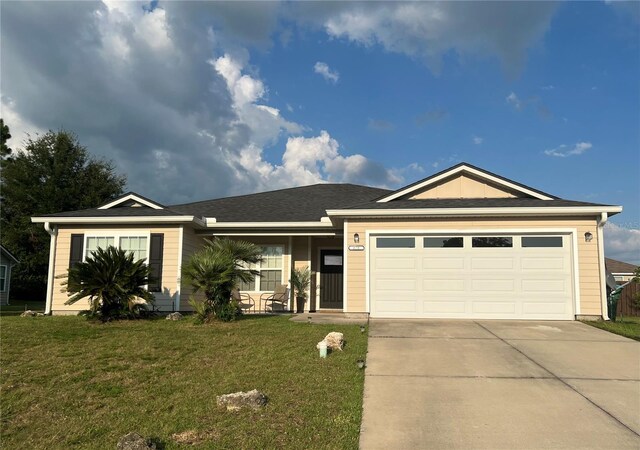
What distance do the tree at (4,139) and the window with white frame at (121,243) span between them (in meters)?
24.2

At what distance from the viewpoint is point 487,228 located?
437 inches

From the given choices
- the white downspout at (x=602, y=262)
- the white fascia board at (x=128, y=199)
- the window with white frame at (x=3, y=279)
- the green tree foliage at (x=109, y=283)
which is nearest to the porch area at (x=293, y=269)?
the white fascia board at (x=128, y=199)

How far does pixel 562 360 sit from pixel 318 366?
143 inches

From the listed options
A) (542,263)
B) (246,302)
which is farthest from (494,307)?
(246,302)

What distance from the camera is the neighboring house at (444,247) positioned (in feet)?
35.3

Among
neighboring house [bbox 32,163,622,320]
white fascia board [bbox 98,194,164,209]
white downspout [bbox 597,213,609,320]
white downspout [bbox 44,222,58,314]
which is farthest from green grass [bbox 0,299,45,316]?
white downspout [bbox 597,213,609,320]

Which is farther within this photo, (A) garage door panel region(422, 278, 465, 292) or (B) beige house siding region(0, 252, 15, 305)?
(B) beige house siding region(0, 252, 15, 305)

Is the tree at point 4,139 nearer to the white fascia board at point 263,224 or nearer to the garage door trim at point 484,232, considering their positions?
the white fascia board at point 263,224

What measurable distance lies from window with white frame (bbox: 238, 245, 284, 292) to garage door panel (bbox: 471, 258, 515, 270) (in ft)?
19.4

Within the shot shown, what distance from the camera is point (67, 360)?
21.5 feet

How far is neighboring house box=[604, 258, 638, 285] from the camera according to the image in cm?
3298

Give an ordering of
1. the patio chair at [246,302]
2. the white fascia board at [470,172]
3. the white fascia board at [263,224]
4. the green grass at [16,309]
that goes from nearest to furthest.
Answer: the white fascia board at [470,172] → the white fascia board at [263,224] → the patio chair at [246,302] → the green grass at [16,309]

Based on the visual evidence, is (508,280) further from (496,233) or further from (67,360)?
(67,360)

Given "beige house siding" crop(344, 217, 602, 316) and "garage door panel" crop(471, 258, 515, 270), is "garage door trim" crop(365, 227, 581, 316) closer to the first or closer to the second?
"beige house siding" crop(344, 217, 602, 316)
